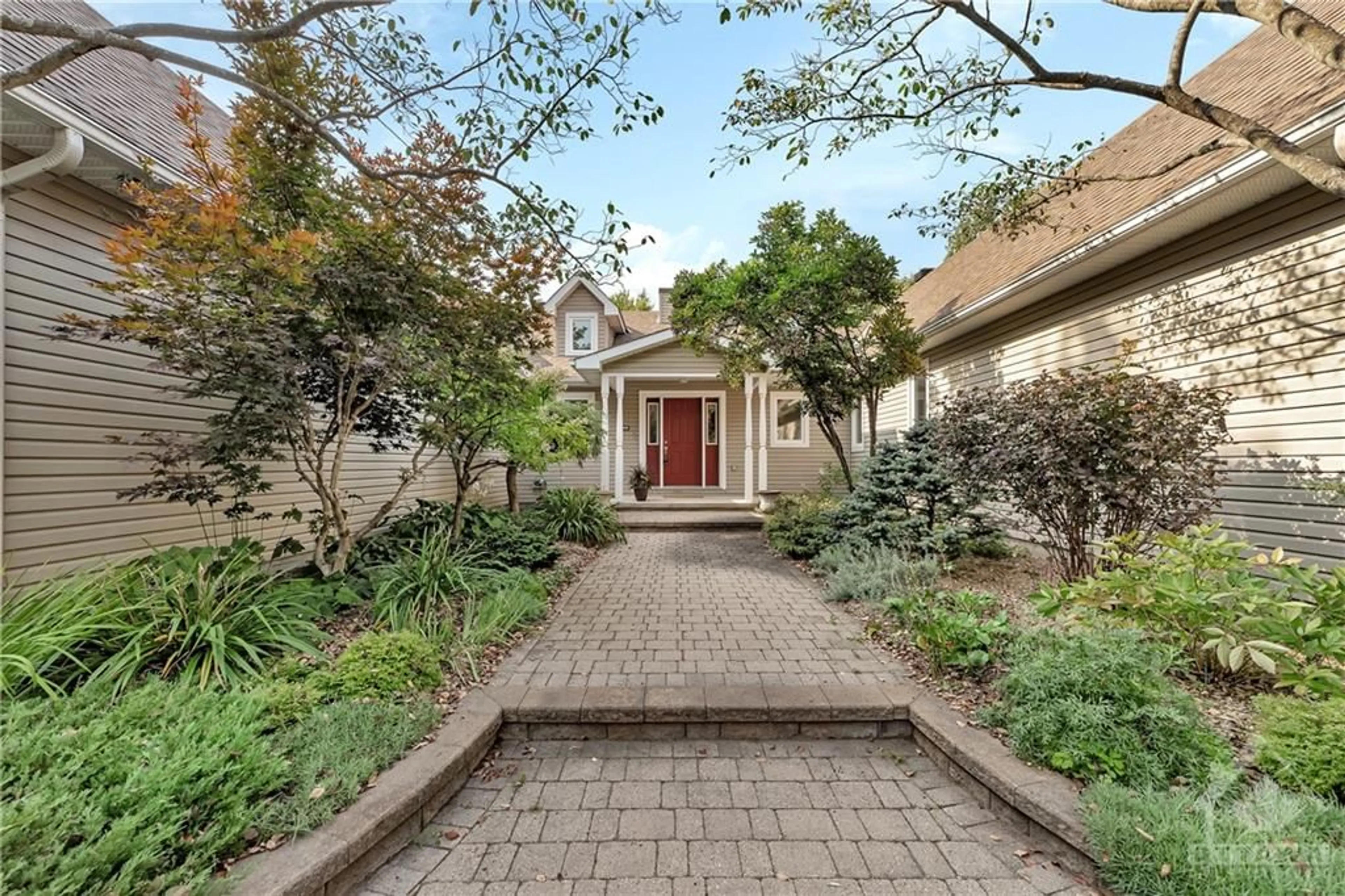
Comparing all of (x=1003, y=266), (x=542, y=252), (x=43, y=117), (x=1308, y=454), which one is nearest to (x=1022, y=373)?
(x=1003, y=266)

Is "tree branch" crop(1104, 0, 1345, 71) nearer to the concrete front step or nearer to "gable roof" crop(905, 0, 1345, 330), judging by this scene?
"gable roof" crop(905, 0, 1345, 330)

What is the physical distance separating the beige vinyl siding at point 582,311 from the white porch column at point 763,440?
14.5ft

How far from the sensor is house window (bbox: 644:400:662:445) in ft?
40.6

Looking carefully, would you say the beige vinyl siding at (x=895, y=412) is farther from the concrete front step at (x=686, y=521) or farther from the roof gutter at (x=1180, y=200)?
the roof gutter at (x=1180, y=200)

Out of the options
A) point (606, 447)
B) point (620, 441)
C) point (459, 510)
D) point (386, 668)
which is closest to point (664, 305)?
point (620, 441)

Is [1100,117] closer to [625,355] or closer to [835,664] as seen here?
[835,664]

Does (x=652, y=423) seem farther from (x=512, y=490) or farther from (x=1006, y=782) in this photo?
(x=1006, y=782)

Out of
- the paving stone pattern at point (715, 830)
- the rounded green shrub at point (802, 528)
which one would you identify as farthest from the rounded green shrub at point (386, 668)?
the rounded green shrub at point (802, 528)

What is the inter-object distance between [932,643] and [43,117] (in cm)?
621

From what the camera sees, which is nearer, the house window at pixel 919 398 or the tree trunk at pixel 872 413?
the tree trunk at pixel 872 413

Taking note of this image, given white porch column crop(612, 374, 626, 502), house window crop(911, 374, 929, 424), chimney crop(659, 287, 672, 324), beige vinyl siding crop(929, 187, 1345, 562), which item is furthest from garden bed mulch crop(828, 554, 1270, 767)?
chimney crop(659, 287, 672, 324)

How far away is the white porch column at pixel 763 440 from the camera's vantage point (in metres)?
10.8

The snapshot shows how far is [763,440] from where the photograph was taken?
433 inches

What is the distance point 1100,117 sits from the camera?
4.64m
